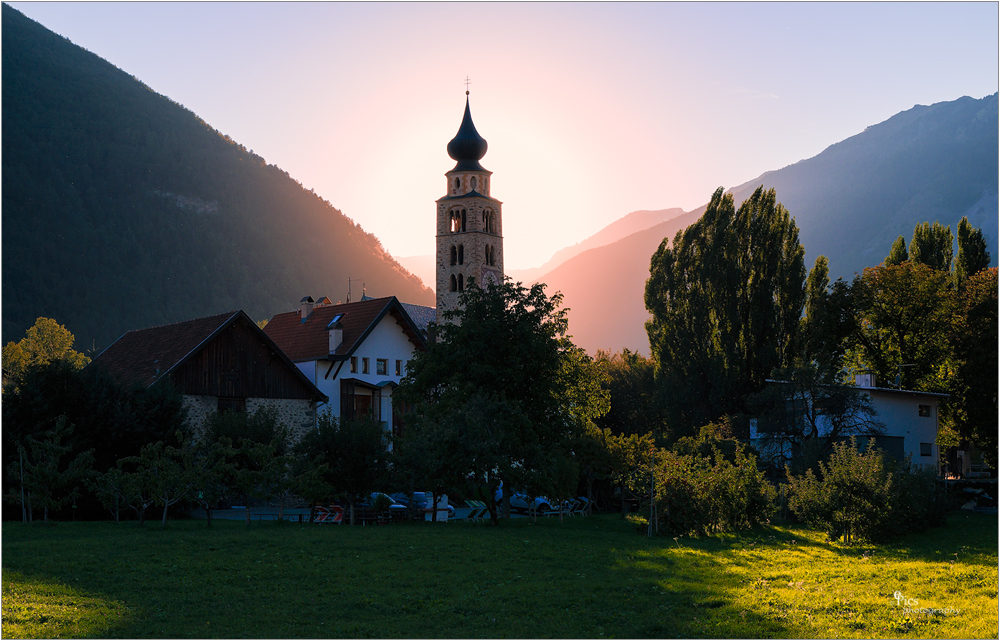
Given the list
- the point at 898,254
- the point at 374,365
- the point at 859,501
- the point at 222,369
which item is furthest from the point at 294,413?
the point at 898,254

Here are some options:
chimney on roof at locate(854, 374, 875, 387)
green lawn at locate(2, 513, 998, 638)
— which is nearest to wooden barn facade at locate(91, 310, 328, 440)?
green lawn at locate(2, 513, 998, 638)

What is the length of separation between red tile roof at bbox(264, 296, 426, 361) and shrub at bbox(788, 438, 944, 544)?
2551 cm

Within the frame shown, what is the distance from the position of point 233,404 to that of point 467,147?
42.4m

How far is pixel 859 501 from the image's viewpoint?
2350cm

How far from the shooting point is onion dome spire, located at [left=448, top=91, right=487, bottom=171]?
246ft

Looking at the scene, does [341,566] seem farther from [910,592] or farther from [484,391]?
[484,391]

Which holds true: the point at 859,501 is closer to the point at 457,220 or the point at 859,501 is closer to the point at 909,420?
the point at 909,420

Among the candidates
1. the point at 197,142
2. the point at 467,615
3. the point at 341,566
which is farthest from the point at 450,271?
the point at 197,142

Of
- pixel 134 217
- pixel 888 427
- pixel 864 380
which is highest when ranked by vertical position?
pixel 134 217

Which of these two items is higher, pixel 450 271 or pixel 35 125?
pixel 35 125

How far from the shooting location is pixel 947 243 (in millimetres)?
52812

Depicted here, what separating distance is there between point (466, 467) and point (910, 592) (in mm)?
15684

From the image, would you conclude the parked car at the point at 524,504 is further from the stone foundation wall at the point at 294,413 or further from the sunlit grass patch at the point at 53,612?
the sunlit grass patch at the point at 53,612

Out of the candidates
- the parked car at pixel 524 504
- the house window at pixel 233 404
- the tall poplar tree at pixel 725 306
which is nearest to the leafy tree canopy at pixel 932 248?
the tall poplar tree at pixel 725 306
